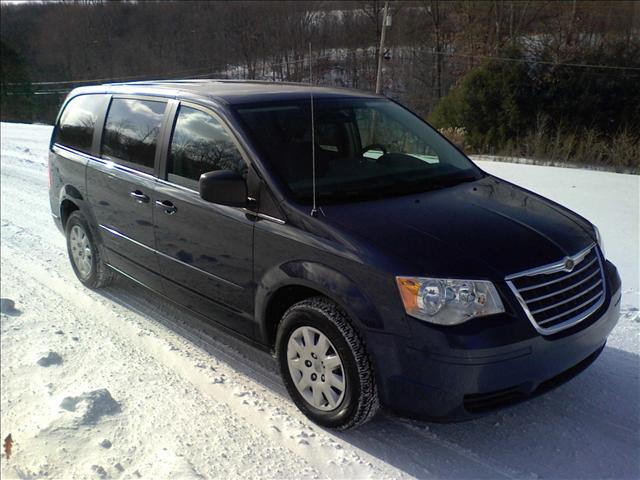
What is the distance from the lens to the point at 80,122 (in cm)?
500

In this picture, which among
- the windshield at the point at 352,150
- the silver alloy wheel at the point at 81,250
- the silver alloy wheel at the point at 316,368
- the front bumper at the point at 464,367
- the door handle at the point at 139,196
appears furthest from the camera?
the silver alloy wheel at the point at 81,250

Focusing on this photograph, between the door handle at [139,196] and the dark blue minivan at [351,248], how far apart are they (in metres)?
0.02

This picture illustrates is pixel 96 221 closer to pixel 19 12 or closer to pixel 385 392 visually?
pixel 385 392

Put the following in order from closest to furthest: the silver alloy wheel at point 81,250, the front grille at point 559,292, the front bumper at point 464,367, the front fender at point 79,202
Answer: the front bumper at point 464,367 → the front grille at point 559,292 → the front fender at point 79,202 → the silver alloy wheel at point 81,250

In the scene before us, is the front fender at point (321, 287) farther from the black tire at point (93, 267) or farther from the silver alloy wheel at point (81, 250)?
the silver alloy wheel at point (81, 250)

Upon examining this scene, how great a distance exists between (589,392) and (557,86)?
1845 centimetres

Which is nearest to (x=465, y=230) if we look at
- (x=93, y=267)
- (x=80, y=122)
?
(x=93, y=267)

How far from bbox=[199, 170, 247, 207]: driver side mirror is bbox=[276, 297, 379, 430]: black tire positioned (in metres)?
0.69

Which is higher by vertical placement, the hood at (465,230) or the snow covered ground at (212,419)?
the hood at (465,230)

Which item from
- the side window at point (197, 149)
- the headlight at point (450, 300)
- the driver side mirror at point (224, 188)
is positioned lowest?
the headlight at point (450, 300)

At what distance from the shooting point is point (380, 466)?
105 inches

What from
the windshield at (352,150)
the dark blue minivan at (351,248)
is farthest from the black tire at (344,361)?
the windshield at (352,150)

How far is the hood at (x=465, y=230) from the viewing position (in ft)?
8.44

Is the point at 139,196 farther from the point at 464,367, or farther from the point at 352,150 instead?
the point at 464,367
